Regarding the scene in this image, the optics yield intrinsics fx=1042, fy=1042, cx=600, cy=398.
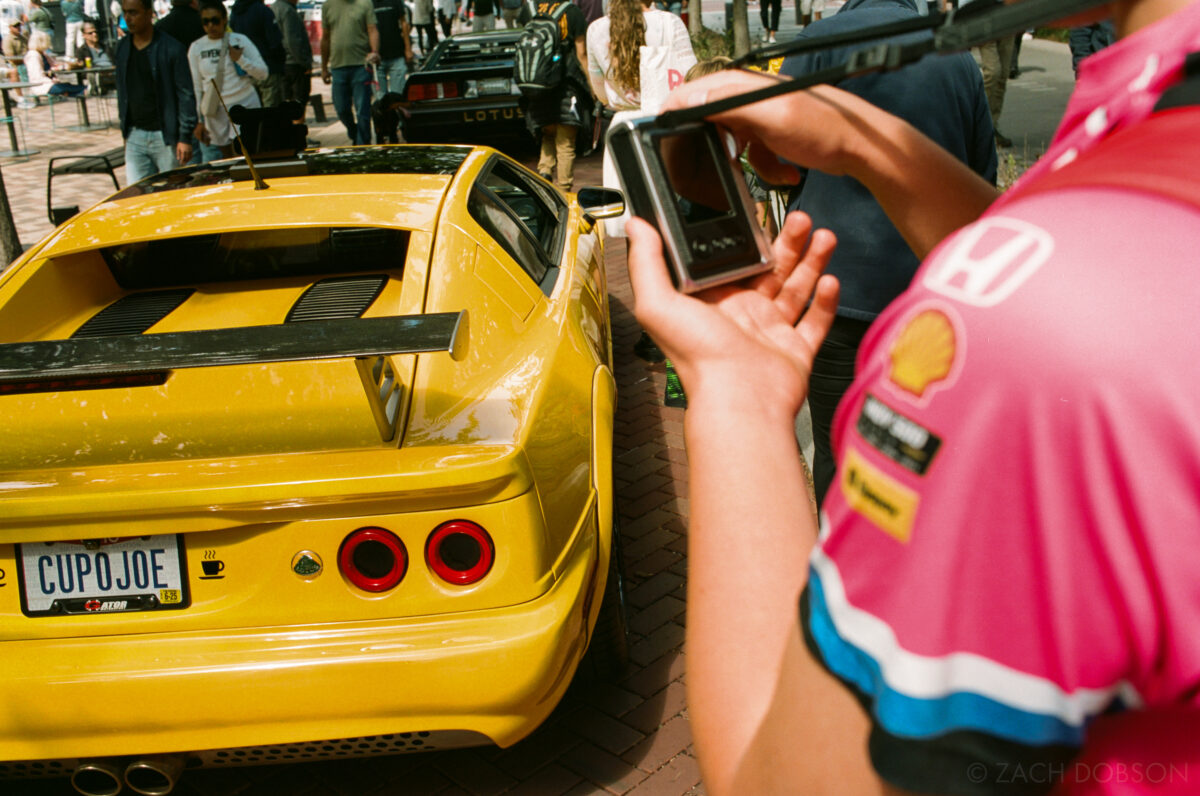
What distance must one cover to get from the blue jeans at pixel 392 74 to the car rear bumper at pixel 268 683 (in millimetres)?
11250

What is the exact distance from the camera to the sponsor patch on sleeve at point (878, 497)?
23.4 inches

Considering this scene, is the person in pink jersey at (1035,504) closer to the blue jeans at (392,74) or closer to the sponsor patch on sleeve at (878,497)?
the sponsor patch on sleeve at (878,497)

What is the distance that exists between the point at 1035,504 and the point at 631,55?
Answer: 21.3 feet

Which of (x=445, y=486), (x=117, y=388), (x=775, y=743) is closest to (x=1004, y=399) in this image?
(x=775, y=743)

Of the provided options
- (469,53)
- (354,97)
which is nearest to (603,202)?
(354,97)

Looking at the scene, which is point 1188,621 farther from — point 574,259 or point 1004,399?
point 574,259

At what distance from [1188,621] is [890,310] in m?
0.24

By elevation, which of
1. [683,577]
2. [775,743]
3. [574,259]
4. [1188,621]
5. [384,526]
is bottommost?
[683,577]

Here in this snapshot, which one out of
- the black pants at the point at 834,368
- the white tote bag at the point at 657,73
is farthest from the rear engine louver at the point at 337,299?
the white tote bag at the point at 657,73

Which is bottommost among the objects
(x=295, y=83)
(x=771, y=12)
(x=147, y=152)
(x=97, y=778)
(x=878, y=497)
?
(x=97, y=778)

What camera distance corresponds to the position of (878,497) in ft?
2.01

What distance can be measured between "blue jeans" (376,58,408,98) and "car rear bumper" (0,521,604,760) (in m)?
11.3

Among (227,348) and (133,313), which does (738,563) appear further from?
(133,313)

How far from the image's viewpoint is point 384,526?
8.31 feet
